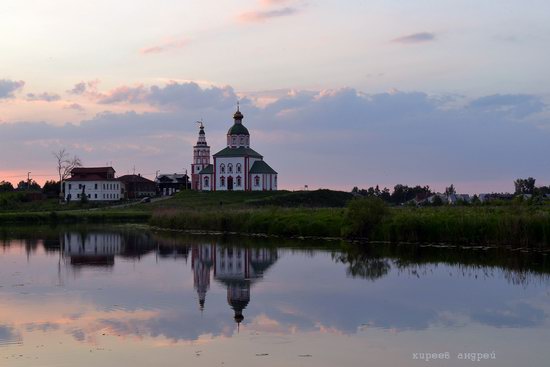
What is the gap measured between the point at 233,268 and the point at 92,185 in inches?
3083

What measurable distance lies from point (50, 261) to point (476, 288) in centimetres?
1725

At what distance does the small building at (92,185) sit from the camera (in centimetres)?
10206

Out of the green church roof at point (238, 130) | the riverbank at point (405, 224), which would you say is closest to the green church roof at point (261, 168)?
the green church roof at point (238, 130)

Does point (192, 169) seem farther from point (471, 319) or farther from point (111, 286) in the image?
point (471, 319)

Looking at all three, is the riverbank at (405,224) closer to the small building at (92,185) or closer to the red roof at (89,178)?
the small building at (92,185)

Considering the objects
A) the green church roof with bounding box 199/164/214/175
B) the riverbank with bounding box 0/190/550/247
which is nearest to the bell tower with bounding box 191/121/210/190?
the green church roof with bounding box 199/164/214/175

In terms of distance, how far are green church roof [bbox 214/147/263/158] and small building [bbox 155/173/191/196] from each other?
24306 mm

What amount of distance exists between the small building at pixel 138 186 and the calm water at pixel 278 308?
80434mm

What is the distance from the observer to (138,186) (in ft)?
380

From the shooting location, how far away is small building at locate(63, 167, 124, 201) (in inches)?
4018

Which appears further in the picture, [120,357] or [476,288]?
[476,288]

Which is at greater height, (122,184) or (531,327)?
(122,184)

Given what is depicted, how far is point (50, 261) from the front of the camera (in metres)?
30.4

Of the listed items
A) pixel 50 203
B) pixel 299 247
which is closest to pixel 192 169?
pixel 50 203
